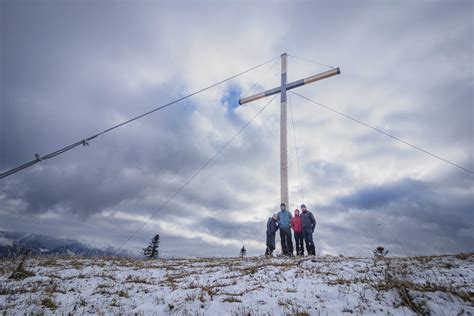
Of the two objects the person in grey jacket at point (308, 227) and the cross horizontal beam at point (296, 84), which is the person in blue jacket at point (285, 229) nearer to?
the person in grey jacket at point (308, 227)

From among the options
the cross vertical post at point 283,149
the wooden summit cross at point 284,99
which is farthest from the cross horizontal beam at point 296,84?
the cross vertical post at point 283,149

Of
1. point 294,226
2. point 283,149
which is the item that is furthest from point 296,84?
point 294,226

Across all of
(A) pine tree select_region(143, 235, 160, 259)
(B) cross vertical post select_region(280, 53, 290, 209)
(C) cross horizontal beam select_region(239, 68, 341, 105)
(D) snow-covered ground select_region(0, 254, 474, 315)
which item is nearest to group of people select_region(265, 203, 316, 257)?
(B) cross vertical post select_region(280, 53, 290, 209)

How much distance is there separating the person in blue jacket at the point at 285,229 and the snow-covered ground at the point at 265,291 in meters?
4.42

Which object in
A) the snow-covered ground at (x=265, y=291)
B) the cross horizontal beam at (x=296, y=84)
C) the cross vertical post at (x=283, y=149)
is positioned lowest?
the snow-covered ground at (x=265, y=291)

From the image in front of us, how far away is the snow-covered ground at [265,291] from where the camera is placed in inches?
148

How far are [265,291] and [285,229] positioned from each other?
7387 mm

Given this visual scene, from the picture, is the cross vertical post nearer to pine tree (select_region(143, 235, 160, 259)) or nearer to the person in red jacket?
the person in red jacket

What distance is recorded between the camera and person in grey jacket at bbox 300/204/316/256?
11.5m

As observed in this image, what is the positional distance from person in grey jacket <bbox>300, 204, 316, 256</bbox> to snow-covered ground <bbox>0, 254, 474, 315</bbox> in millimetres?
4236

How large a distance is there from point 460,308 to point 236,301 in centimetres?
351

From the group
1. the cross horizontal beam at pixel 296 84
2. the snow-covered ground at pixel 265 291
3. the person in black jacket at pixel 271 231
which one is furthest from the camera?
the cross horizontal beam at pixel 296 84

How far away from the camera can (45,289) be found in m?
5.98

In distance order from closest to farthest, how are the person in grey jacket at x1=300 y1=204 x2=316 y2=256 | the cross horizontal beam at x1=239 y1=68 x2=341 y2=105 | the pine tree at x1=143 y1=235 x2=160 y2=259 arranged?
the person in grey jacket at x1=300 y1=204 x2=316 y2=256 < the cross horizontal beam at x1=239 y1=68 x2=341 y2=105 < the pine tree at x1=143 y1=235 x2=160 y2=259
